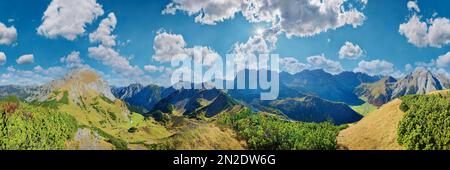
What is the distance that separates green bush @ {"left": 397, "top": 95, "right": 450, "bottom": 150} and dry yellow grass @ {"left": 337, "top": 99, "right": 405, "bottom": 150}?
138 inches

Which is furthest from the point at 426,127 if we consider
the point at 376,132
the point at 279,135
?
the point at 279,135

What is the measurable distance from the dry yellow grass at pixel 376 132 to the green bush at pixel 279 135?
5.07 meters

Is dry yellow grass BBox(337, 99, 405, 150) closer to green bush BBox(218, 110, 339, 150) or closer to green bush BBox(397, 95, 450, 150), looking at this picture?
green bush BBox(397, 95, 450, 150)

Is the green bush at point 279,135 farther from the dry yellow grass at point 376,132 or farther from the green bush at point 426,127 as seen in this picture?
the green bush at point 426,127

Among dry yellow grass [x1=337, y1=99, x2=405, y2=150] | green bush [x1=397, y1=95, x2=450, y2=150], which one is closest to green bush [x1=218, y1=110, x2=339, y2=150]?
dry yellow grass [x1=337, y1=99, x2=405, y2=150]

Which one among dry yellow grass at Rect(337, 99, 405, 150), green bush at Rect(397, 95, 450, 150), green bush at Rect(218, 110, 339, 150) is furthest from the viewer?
green bush at Rect(218, 110, 339, 150)

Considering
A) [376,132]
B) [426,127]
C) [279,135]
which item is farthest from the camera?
[279,135]

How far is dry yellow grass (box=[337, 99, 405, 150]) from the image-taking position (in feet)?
374

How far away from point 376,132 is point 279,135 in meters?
29.2

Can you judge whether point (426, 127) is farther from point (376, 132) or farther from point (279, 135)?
point (279, 135)

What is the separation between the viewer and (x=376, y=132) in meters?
123

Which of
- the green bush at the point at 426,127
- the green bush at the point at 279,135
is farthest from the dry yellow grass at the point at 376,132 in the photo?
the green bush at the point at 279,135
